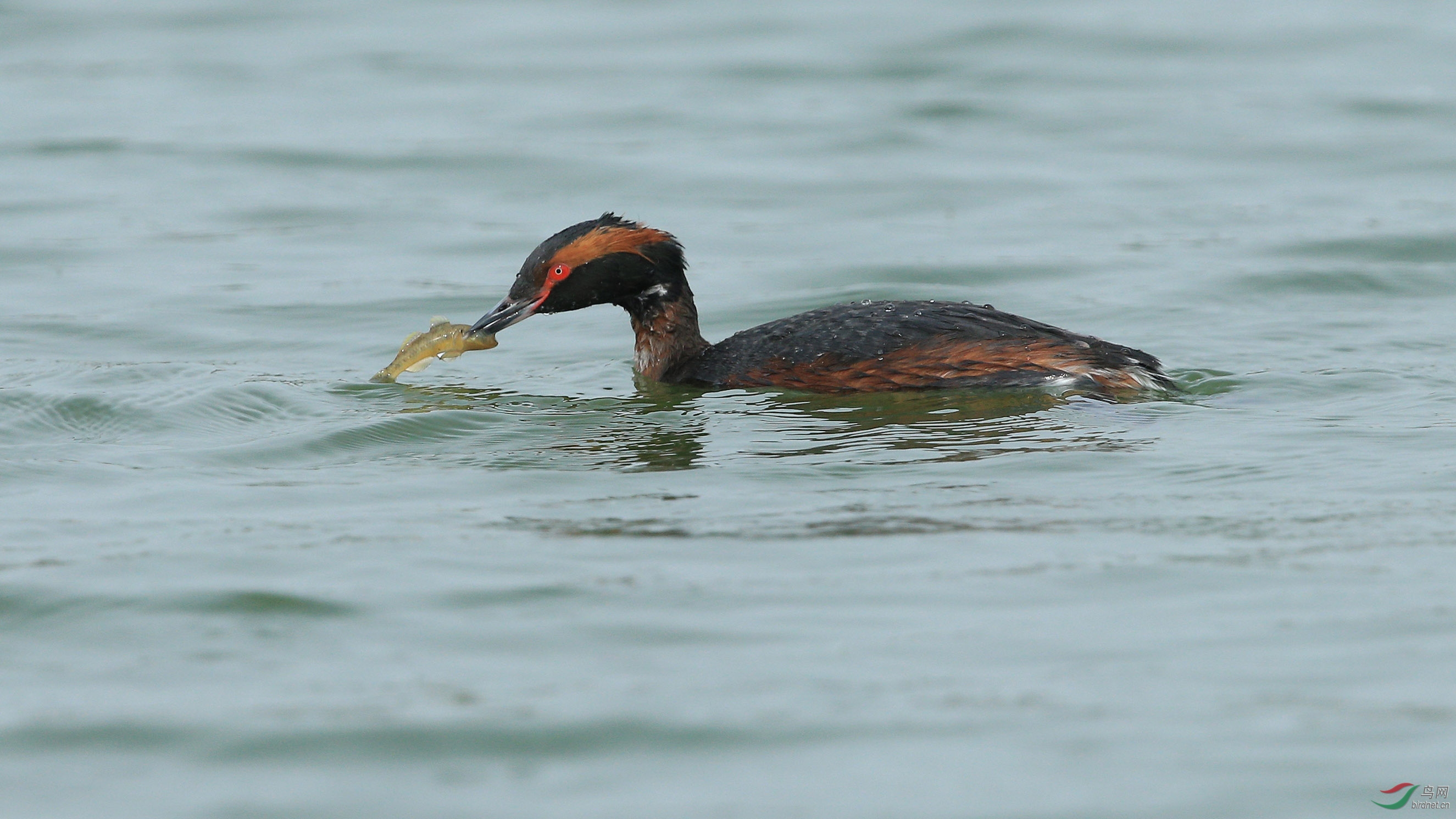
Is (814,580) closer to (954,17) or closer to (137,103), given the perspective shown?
(137,103)

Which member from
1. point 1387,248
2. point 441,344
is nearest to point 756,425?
point 441,344

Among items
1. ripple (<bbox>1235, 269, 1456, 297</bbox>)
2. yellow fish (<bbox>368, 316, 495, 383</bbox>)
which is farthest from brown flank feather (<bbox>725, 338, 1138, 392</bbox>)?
ripple (<bbox>1235, 269, 1456, 297</bbox>)

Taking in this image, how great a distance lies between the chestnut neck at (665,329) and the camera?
1020 cm

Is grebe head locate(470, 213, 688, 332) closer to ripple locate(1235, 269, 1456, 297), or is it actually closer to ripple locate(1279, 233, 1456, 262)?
ripple locate(1235, 269, 1456, 297)

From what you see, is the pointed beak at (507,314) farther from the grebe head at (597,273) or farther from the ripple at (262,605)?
the ripple at (262,605)

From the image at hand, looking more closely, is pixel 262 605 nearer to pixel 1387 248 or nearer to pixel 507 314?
pixel 507 314

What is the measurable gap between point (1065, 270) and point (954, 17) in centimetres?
874

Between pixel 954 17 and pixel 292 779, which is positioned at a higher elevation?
pixel 954 17

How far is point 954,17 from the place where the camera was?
20.9 m

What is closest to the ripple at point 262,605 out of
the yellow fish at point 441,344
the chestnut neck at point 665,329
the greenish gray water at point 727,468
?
the greenish gray water at point 727,468

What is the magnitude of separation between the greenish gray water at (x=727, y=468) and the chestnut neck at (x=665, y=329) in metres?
0.32

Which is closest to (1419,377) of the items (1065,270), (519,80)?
(1065,270)

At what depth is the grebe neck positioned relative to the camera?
401 inches

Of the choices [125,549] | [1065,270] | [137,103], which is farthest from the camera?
[137,103]
